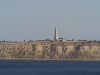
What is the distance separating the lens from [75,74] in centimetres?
16425

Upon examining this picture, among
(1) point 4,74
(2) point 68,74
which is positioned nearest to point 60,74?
(2) point 68,74

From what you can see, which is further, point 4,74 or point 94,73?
point 94,73

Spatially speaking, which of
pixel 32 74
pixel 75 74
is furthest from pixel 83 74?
pixel 32 74

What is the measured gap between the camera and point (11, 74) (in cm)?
15850

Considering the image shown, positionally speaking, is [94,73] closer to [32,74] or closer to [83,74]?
[83,74]

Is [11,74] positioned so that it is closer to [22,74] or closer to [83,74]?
[22,74]

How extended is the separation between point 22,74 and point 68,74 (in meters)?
12.1

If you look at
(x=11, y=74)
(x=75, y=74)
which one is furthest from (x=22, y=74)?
(x=75, y=74)

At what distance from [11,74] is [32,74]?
528cm

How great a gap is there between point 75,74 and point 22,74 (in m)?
12.8

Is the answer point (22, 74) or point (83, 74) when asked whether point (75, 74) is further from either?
point (22, 74)

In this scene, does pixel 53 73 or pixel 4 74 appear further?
pixel 53 73

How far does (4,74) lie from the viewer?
515 feet

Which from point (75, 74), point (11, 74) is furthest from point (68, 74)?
point (11, 74)
